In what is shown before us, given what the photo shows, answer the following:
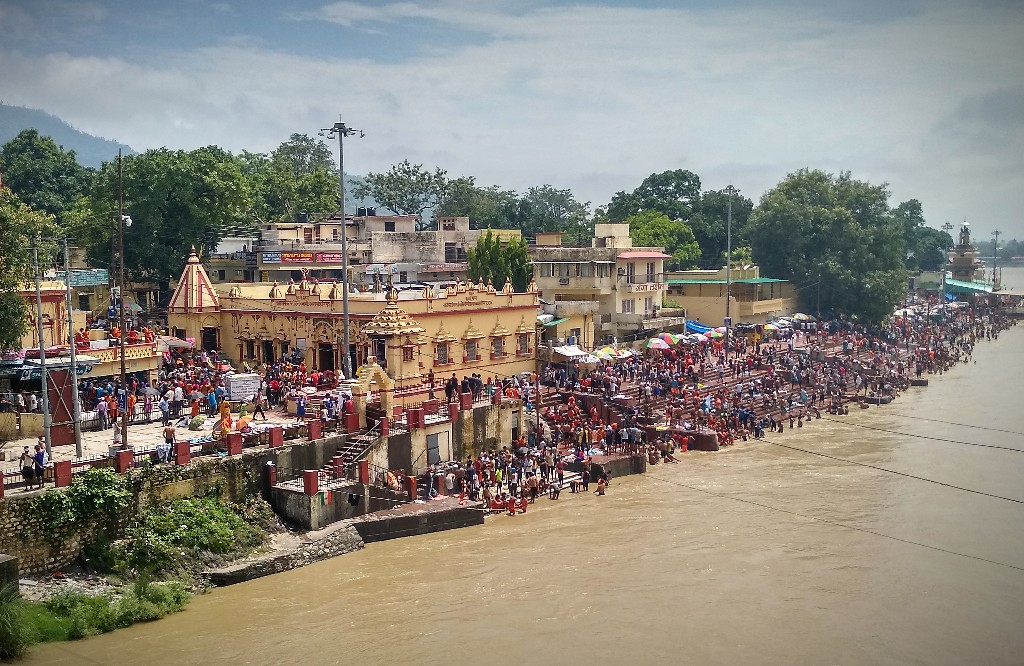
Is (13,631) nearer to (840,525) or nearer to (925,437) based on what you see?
(840,525)

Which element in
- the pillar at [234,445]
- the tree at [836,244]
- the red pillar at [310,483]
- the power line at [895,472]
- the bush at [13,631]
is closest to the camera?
the bush at [13,631]

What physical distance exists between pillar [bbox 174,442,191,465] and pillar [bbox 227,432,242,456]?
1.16 meters

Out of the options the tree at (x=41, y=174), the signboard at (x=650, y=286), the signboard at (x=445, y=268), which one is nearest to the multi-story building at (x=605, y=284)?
the signboard at (x=650, y=286)

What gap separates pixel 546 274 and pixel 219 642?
98.5 ft

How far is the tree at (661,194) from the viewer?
3108 inches

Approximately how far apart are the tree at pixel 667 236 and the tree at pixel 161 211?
2983 cm

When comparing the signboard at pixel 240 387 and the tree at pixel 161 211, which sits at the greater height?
the tree at pixel 161 211

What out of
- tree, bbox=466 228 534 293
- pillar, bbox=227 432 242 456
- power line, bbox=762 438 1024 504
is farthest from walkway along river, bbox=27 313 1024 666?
tree, bbox=466 228 534 293

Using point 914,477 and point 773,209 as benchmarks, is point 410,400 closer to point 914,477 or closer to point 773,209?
point 914,477

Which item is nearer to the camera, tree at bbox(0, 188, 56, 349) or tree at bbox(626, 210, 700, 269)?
tree at bbox(0, 188, 56, 349)

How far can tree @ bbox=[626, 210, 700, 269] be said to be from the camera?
65.9 meters

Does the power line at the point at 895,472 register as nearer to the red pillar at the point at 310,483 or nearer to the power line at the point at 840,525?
the power line at the point at 840,525

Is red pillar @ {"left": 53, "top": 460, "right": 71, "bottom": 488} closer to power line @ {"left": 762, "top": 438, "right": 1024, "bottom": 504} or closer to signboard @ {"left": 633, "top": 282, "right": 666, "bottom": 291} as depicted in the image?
power line @ {"left": 762, "top": 438, "right": 1024, "bottom": 504}

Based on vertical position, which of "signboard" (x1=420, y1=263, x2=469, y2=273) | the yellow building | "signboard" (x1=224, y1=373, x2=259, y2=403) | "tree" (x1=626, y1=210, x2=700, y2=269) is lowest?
"signboard" (x1=224, y1=373, x2=259, y2=403)
